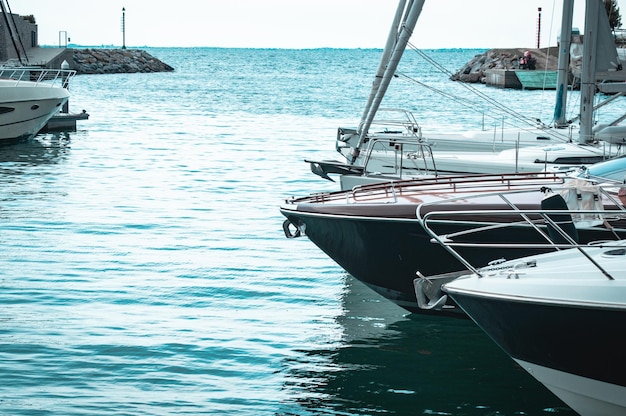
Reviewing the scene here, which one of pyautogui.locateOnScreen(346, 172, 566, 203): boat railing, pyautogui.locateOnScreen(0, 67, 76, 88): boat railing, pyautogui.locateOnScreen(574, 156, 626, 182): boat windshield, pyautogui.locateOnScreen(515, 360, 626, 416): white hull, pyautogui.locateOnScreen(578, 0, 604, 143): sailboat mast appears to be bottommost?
pyautogui.locateOnScreen(515, 360, 626, 416): white hull

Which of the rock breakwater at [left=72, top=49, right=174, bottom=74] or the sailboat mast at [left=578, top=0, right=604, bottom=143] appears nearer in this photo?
the sailboat mast at [left=578, top=0, right=604, bottom=143]

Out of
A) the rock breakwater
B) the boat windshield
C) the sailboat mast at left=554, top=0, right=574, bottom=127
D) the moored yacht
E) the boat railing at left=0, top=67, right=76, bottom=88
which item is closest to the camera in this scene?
A: the moored yacht

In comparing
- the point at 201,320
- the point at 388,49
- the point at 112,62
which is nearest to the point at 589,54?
the point at 388,49

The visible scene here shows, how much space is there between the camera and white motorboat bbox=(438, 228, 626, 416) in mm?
6766

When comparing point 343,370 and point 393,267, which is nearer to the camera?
point 343,370

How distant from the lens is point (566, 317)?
687 cm

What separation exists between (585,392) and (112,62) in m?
89.7

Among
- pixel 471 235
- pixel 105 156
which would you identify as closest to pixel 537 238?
pixel 471 235

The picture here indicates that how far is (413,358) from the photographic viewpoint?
31.2 feet

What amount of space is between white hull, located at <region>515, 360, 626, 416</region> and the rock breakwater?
7634 centimetres

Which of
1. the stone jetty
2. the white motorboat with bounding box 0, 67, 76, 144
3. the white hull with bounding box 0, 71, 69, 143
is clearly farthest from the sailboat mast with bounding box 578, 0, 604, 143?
the stone jetty

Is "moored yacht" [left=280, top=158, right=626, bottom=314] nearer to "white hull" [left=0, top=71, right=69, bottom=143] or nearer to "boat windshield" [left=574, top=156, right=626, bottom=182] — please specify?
"boat windshield" [left=574, top=156, right=626, bottom=182]

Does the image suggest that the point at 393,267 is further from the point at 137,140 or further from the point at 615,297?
the point at 137,140

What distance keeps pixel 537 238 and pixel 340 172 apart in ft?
18.6
